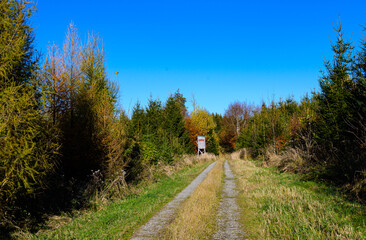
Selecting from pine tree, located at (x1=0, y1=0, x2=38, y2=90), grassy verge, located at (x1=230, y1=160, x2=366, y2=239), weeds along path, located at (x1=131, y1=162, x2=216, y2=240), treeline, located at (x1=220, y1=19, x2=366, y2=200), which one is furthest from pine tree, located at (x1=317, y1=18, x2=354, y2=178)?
pine tree, located at (x1=0, y1=0, x2=38, y2=90)

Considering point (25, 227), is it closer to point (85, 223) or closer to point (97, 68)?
point (85, 223)

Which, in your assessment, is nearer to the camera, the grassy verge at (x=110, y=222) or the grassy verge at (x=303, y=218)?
the grassy verge at (x=303, y=218)

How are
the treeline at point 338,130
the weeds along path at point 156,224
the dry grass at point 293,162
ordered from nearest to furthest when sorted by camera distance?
Result: the weeds along path at point 156,224 < the treeline at point 338,130 < the dry grass at point 293,162

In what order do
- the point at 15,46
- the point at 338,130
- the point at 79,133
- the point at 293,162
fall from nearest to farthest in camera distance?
the point at 15,46 → the point at 79,133 → the point at 338,130 → the point at 293,162

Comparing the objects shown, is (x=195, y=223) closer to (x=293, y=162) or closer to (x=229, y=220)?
(x=229, y=220)

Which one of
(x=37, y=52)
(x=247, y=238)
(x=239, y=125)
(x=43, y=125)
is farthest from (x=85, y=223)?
(x=239, y=125)

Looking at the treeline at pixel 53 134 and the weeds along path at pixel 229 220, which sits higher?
the treeline at pixel 53 134

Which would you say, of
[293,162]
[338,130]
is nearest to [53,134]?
[338,130]

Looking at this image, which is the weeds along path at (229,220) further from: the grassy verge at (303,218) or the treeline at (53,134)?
the treeline at (53,134)

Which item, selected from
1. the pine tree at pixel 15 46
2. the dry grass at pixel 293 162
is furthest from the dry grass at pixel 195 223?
the dry grass at pixel 293 162

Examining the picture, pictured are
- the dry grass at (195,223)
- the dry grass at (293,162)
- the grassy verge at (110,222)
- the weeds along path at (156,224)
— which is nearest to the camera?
the dry grass at (195,223)

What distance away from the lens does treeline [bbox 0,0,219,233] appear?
5.36 m

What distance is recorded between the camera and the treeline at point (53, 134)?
17.6 ft

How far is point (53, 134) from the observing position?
6777mm
